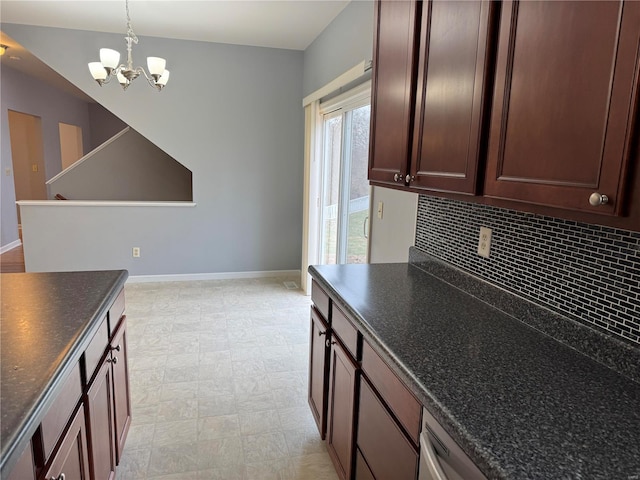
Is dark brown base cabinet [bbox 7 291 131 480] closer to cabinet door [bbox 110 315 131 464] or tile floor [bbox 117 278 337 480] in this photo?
cabinet door [bbox 110 315 131 464]

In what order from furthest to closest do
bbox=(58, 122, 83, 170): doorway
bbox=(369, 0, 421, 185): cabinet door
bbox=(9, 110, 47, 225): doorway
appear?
bbox=(58, 122, 83, 170): doorway < bbox=(9, 110, 47, 225): doorway < bbox=(369, 0, 421, 185): cabinet door

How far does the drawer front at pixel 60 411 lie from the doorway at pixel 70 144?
28.3 ft

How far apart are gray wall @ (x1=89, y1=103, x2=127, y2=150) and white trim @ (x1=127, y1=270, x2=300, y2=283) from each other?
5.47 m

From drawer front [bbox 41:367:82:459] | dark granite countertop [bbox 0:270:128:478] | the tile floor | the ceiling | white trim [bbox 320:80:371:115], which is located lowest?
the tile floor

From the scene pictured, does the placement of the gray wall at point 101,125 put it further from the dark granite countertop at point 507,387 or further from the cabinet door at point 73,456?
the dark granite countertop at point 507,387

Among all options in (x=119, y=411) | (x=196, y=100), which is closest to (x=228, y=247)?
(x=196, y=100)

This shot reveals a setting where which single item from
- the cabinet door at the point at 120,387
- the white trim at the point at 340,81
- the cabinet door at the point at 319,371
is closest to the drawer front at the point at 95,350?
the cabinet door at the point at 120,387

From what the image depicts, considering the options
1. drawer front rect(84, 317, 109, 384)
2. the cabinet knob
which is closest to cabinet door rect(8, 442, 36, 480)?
drawer front rect(84, 317, 109, 384)

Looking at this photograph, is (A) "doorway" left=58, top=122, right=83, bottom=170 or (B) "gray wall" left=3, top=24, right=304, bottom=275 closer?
(B) "gray wall" left=3, top=24, right=304, bottom=275

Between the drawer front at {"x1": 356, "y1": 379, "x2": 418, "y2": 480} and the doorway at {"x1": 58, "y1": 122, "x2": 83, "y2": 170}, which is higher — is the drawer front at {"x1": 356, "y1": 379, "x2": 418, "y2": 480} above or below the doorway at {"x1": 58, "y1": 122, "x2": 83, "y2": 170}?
below

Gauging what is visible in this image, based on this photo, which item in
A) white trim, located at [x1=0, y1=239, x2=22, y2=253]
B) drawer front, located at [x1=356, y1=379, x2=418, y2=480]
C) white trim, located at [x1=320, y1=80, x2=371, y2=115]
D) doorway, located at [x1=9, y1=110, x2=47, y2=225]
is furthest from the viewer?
doorway, located at [x1=9, y1=110, x2=47, y2=225]

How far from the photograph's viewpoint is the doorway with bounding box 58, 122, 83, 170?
860cm

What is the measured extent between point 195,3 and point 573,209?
350cm

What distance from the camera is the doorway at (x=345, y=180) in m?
3.54
